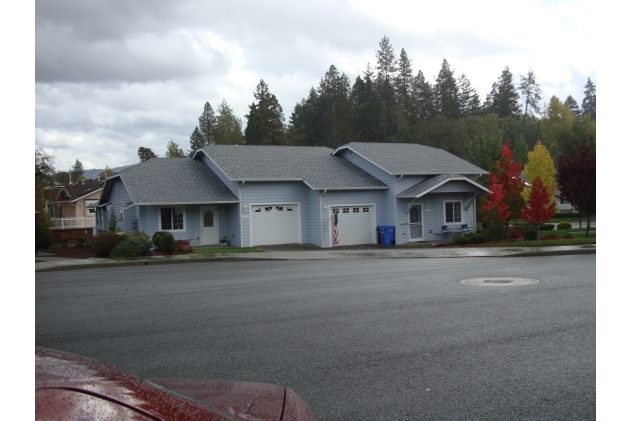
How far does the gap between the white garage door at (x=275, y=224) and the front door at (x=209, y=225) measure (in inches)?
92.5

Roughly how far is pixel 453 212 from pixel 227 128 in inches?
1953

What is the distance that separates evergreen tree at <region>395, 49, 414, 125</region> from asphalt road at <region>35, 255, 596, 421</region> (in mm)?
64162

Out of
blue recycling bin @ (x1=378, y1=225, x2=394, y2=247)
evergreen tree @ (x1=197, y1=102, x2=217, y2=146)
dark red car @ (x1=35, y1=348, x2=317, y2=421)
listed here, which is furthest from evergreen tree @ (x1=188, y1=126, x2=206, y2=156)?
dark red car @ (x1=35, y1=348, x2=317, y2=421)

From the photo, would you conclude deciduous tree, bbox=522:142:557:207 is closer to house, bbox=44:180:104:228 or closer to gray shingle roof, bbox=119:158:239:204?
gray shingle roof, bbox=119:158:239:204

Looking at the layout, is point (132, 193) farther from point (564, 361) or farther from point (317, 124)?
point (317, 124)

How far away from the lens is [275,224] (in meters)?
30.4

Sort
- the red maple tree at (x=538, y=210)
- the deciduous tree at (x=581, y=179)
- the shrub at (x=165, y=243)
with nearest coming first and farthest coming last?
the shrub at (x=165, y=243) < the red maple tree at (x=538, y=210) < the deciduous tree at (x=581, y=179)

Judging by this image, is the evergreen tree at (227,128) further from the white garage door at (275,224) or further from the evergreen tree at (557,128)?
the white garage door at (275,224)

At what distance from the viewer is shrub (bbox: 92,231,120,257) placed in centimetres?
2488

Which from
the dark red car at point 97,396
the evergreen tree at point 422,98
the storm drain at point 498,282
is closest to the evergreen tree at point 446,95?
the evergreen tree at point 422,98

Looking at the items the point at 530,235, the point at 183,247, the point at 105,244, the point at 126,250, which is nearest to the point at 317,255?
the point at 183,247

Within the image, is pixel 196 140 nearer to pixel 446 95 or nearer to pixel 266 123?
pixel 266 123

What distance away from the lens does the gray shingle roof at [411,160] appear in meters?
31.8
